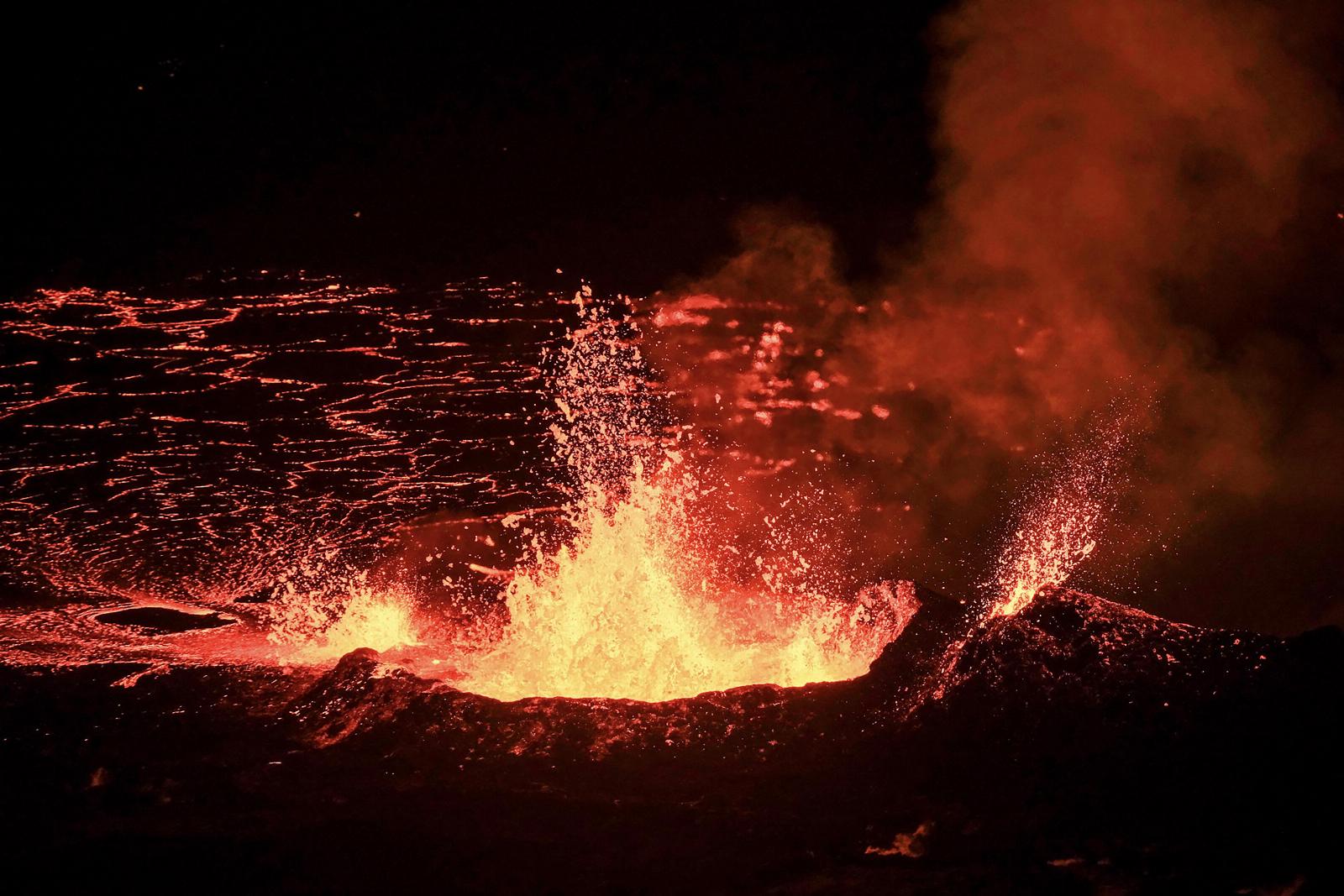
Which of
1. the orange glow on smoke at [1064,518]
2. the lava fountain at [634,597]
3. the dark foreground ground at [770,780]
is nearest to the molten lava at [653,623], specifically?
the lava fountain at [634,597]

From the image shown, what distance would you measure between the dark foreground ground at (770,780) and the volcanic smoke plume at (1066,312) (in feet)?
10.4

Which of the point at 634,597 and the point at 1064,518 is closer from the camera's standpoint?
the point at 1064,518

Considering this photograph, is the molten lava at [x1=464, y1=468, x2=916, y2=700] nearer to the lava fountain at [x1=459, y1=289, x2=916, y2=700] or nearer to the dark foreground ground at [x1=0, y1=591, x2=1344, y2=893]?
the lava fountain at [x1=459, y1=289, x2=916, y2=700]

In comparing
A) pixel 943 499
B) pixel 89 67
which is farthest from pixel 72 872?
pixel 943 499

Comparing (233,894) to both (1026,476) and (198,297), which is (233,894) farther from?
(1026,476)

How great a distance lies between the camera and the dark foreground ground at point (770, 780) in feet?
14.4

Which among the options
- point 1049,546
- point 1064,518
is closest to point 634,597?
point 1049,546

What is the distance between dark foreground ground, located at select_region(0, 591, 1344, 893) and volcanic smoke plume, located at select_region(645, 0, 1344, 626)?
3.17 meters

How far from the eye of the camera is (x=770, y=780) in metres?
5.19

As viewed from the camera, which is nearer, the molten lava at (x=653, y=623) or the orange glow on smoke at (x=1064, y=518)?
the molten lava at (x=653, y=623)

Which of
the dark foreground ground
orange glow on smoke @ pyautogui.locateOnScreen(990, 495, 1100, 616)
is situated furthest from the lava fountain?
orange glow on smoke @ pyautogui.locateOnScreen(990, 495, 1100, 616)

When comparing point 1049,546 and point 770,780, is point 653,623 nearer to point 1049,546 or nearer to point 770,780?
point 770,780

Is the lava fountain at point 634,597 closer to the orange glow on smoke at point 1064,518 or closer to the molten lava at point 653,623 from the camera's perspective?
the molten lava at point 653,623

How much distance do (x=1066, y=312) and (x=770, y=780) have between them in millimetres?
5411
